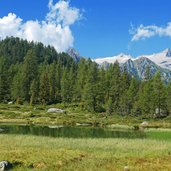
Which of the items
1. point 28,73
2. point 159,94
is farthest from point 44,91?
point 159,94

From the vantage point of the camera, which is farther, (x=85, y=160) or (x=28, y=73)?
(x=28, y=73)

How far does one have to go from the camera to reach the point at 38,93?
15125cm

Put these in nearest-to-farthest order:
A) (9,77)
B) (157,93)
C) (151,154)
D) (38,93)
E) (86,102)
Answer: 1. (151,154)
2. (157,93)
3. (86,102)
4. (38,93)
5. (9,77)

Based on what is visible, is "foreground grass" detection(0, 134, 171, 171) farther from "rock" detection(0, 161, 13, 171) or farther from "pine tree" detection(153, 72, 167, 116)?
"pine tree" detection(153, 72, 167, 116)

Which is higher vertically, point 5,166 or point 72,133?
point 72,133

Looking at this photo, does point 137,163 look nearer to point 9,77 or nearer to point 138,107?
point 138,107

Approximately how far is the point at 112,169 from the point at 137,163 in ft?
10.6

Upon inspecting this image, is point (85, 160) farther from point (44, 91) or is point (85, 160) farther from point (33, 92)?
point (33, 92)

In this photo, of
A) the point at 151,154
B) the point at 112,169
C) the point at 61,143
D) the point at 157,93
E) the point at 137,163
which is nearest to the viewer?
the point at 112,169

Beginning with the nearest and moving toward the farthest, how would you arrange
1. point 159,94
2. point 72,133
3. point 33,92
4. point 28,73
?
point 72,133
point 159,94
point 33,92
point 28,73

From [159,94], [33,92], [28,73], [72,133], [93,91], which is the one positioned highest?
[28,73]

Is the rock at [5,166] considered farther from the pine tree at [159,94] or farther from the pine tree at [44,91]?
the pine tree at [44,91]

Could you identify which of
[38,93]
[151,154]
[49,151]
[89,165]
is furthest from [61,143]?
[38,93]

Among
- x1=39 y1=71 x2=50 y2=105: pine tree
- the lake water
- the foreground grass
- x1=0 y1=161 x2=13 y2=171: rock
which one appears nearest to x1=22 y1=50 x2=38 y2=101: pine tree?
x1=39 y1=71 x2=50 y2=105: pine tree
